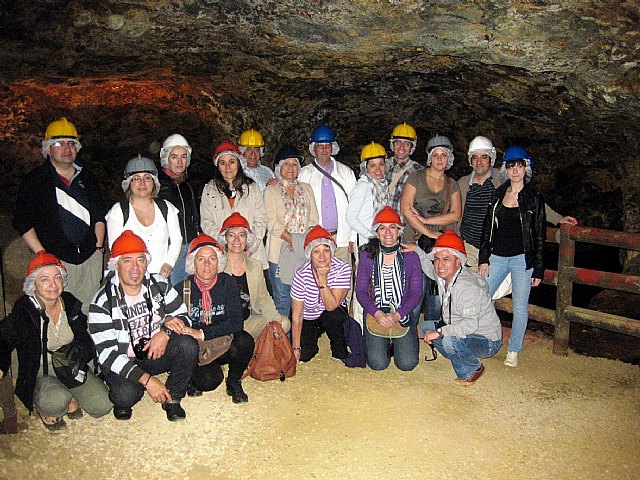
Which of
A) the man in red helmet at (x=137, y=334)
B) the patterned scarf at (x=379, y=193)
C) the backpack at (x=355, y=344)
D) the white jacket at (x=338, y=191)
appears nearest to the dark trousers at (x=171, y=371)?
the man in red helmet at (x=137, y=334)

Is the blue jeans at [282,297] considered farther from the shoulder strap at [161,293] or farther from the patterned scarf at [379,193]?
the shoulder strap at [161,293]

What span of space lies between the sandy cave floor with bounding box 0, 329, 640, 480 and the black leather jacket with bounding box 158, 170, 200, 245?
1420mm

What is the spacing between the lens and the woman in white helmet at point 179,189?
4594 mm

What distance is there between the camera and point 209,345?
3.99 m

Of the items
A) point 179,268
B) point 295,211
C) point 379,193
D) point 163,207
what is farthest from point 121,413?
point 379,193

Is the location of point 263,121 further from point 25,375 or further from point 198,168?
point 25,375

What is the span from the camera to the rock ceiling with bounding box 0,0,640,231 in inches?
198

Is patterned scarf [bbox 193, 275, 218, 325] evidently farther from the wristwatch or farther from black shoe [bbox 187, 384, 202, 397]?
black shoe [bbox 187, 384, 202, 397]

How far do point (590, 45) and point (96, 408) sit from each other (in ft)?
17.1

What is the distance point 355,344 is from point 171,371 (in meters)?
1.62

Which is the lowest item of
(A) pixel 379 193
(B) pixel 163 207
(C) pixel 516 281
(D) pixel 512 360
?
(D) pixel 512 360

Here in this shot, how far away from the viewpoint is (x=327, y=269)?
4.55m

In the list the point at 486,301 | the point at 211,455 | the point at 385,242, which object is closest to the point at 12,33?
the point at 385,242

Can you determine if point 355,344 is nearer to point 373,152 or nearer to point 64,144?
point 373,152
